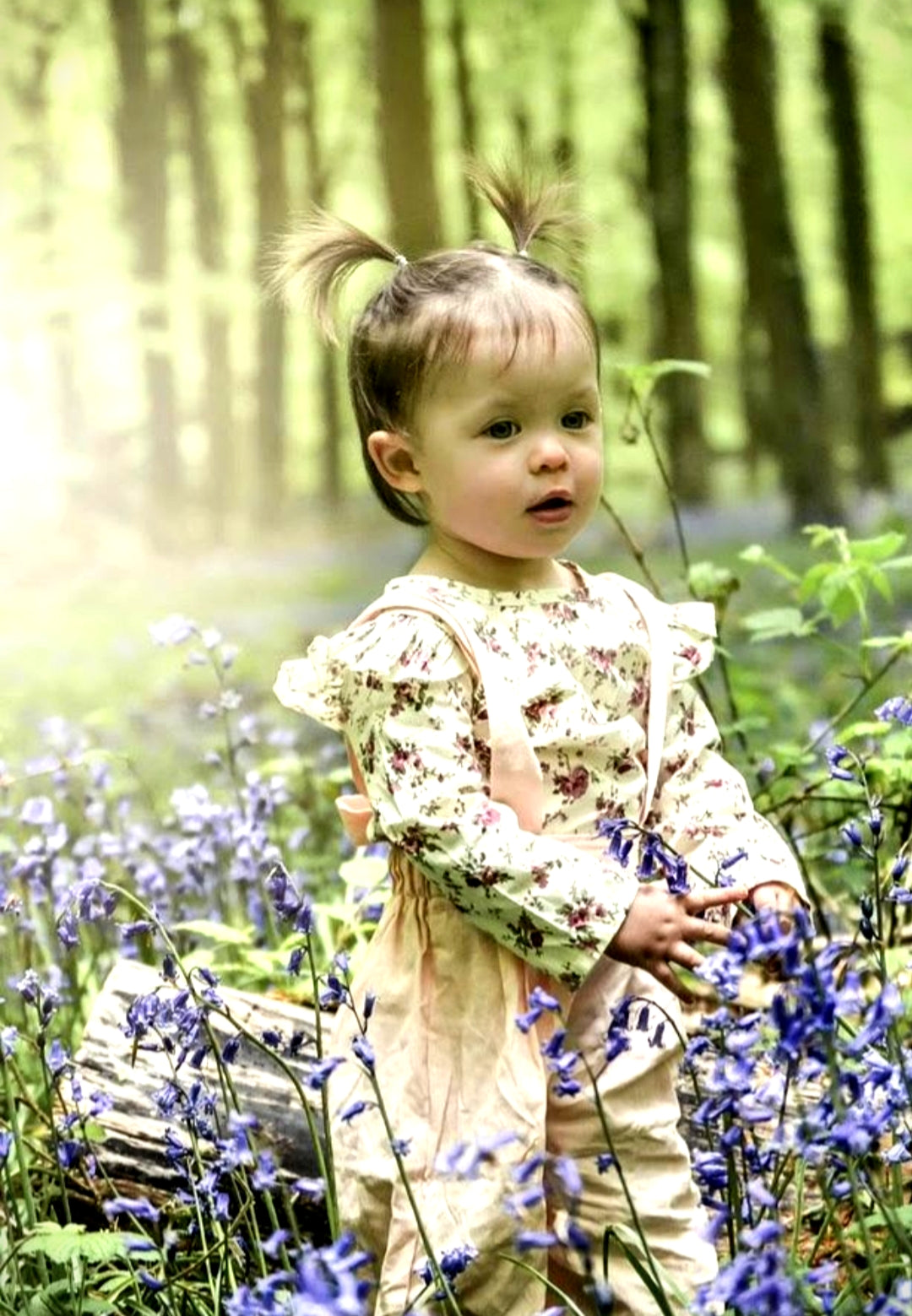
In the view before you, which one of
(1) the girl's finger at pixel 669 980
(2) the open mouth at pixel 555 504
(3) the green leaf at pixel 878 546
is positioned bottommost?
(1) the girl's finger at pixel 669 980

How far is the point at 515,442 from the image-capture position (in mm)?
1716

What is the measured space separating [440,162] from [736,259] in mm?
937

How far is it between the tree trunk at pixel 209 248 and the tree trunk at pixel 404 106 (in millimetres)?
523

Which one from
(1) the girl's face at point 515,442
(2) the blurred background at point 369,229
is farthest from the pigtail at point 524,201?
(2) the blurred background at point 369,229

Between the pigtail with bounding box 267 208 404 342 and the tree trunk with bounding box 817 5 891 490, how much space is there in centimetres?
350

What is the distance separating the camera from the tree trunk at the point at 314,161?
5117 millimetres

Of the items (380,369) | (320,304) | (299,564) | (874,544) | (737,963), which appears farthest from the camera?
(299,564)

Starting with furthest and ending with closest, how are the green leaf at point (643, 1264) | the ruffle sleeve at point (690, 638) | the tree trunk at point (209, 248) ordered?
1. the tree trunk at point (209, 248)
2. the ruffle sleeve at point (690, 638)
3. the green leaf at point (643, 1264)

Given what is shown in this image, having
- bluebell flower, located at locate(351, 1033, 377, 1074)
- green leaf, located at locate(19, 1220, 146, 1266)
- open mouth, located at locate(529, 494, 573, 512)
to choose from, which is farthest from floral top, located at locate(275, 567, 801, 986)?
green leaf, located at locate(19, 1220, 146, 1266)

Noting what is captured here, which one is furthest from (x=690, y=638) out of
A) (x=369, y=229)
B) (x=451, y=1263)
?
(x=369, y=229)

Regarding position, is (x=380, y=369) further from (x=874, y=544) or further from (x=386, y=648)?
(x=874, y=544)

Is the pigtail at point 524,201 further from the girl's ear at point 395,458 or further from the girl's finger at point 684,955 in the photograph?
the girl's finger at point 684,955

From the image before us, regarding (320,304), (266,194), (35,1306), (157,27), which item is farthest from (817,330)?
(35,1306)

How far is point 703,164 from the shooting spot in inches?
206
